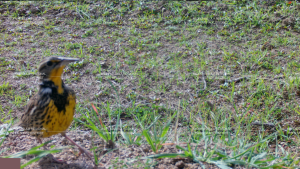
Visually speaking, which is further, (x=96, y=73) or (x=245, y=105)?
(x=96, y=73)

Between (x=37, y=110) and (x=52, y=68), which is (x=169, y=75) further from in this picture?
(x=37, y=110)

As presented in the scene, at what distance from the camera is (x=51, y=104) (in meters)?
2.59

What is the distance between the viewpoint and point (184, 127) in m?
3.66

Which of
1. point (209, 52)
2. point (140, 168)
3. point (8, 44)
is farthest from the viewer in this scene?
point (8, 44)

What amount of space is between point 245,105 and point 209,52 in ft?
5.20

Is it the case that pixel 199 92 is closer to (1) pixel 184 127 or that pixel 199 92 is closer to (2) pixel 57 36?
(1) pixel 184 127

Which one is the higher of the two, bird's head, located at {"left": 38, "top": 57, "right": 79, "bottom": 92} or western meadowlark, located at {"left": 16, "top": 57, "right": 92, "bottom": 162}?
bird's head, located at {"left": 38, "top": 57, "right": 79, "bottom": 92}

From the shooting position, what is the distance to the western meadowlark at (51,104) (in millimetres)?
2594

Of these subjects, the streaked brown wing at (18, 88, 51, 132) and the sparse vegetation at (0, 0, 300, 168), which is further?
the sparse vegetation at (0, 0, 300, 168)

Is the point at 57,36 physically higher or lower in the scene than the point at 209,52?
higher

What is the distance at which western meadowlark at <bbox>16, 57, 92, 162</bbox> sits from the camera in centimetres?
259

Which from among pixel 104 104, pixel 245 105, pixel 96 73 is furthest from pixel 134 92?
pixel 245 105

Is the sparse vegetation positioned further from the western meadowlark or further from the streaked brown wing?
the streaked brown wing

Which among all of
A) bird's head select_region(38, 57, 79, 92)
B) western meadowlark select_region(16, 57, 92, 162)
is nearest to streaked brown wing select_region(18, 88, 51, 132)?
western meadowlark select_region(16, 57, 92, 162)
